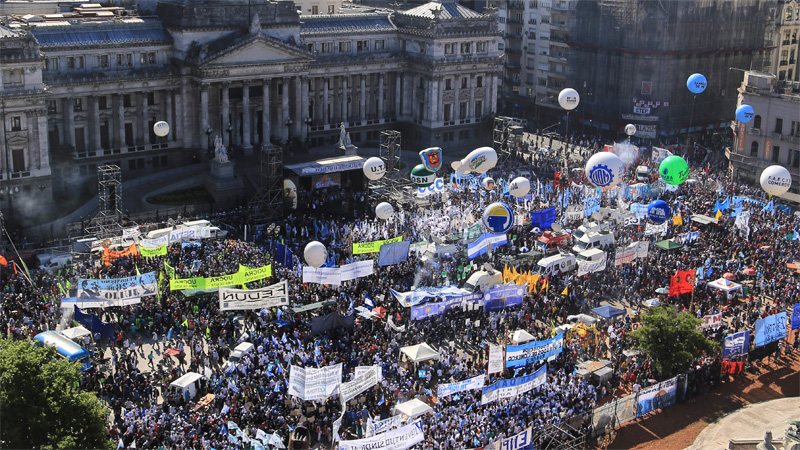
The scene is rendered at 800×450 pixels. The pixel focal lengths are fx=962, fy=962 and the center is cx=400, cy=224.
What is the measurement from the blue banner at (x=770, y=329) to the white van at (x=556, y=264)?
13862 mm

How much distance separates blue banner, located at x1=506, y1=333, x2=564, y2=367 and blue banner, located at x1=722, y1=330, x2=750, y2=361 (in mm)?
10385

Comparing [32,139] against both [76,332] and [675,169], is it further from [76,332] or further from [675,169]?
[675,169]

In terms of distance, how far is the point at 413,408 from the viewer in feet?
153

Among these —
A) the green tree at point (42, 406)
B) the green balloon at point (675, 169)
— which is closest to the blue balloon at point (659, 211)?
the green balloon at point (675, 169)

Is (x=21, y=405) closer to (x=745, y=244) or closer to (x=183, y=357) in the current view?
(x=183, y=357)

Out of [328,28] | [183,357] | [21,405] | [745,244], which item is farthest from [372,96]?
[21,405]

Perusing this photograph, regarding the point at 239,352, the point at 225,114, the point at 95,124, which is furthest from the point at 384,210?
the point at 95,124

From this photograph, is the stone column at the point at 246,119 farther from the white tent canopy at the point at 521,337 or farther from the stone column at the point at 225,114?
the white tent canopy at the point at 521,337

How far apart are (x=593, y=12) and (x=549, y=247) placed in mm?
51571

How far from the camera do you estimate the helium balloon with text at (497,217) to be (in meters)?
63.7

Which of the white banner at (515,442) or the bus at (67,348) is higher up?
the bus at (67,348)

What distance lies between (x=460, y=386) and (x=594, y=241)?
26005 mm

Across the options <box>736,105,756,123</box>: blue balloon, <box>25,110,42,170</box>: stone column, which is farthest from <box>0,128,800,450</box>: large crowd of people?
<box>25,110,42,170</box>: stone column

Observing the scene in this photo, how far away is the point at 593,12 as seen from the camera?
113 metres
